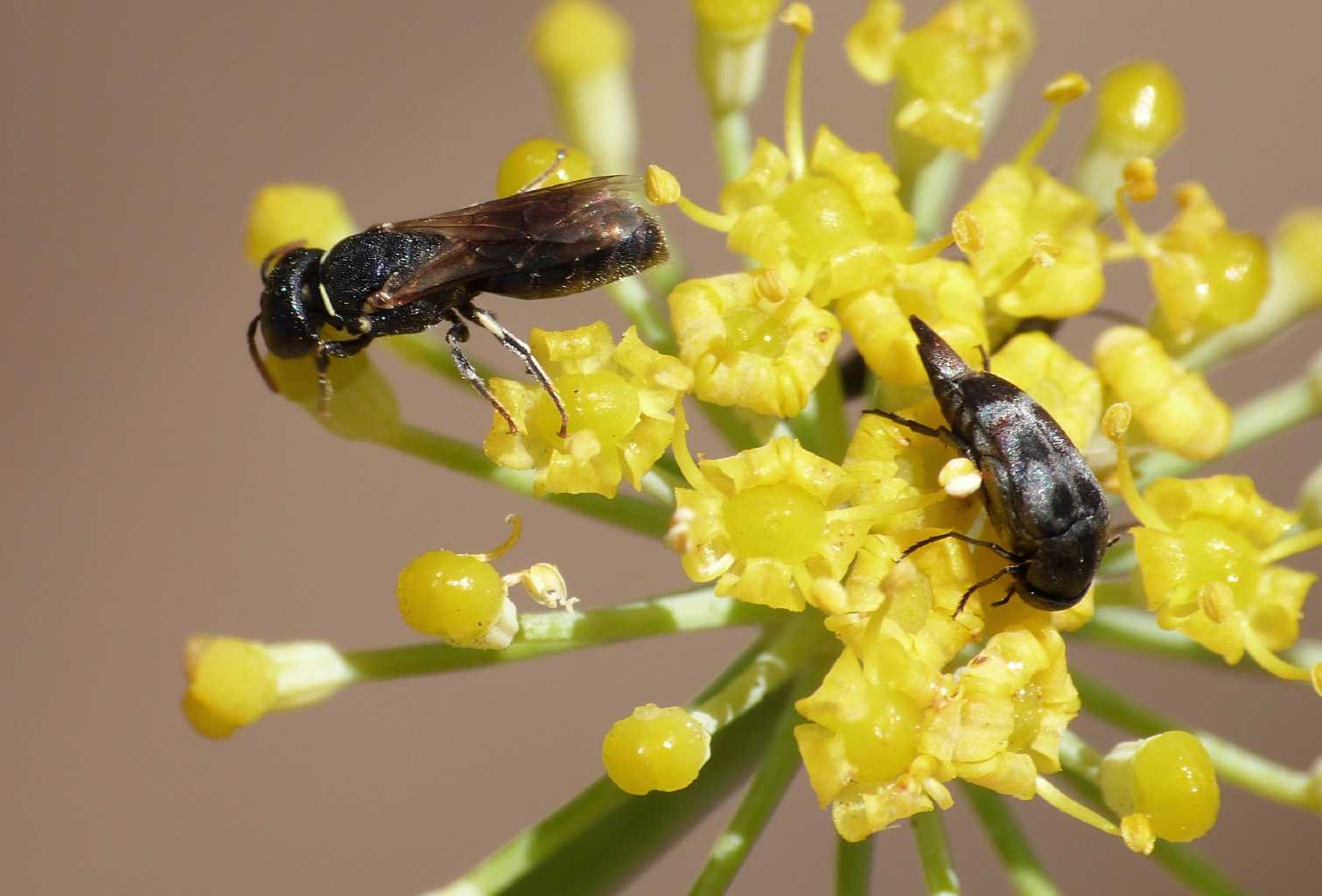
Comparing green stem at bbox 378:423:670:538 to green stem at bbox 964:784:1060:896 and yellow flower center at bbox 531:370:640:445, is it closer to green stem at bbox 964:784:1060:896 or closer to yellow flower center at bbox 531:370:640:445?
yellow flower center at bbox 531:370:640:445

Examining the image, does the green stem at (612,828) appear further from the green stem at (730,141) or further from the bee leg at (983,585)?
the green stem at (730,141)

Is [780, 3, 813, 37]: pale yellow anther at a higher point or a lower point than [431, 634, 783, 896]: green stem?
higher

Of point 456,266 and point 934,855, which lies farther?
point 456,266

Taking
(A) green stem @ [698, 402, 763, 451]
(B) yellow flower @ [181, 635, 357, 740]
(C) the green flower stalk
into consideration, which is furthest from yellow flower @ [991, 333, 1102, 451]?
(B) yellow flower @ [181, 635, 357, 740]

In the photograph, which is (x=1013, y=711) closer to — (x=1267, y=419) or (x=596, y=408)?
(x=596, y=408)

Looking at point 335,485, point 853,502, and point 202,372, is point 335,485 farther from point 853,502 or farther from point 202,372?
point 853,502

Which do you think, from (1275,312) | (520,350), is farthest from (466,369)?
(1275,312)

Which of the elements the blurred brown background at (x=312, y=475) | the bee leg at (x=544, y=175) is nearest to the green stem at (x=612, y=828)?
the bee leg at (x=544, y=175)
